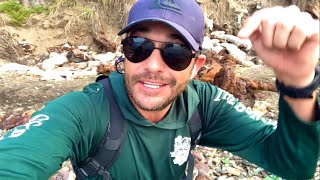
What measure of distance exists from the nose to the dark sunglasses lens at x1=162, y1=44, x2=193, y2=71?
0.03 metres

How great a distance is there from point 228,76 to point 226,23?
6914 millimetres

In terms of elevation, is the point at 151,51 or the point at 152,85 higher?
the point at 151,51

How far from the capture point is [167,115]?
2.33 meters

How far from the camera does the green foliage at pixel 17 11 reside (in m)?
11.0

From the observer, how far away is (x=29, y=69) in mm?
8461

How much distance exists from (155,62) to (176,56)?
0.12 meters

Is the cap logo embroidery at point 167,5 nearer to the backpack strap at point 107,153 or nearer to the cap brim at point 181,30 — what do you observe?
the cap brim at point 181,30

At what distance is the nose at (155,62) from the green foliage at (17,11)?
9711mm

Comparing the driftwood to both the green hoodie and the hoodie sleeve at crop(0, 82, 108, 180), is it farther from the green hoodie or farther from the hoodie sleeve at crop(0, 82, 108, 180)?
the hoodie sleeve at crop(0, 82, 108, 180)

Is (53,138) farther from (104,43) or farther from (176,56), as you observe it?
(104,43)

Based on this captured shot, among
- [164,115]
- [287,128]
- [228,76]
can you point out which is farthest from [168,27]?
[228,76]

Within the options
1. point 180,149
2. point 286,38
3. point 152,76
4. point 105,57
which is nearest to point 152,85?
point 152,76

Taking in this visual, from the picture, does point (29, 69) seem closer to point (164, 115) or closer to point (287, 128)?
point (164, 115)

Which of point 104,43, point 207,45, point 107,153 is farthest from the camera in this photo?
point 104,43
